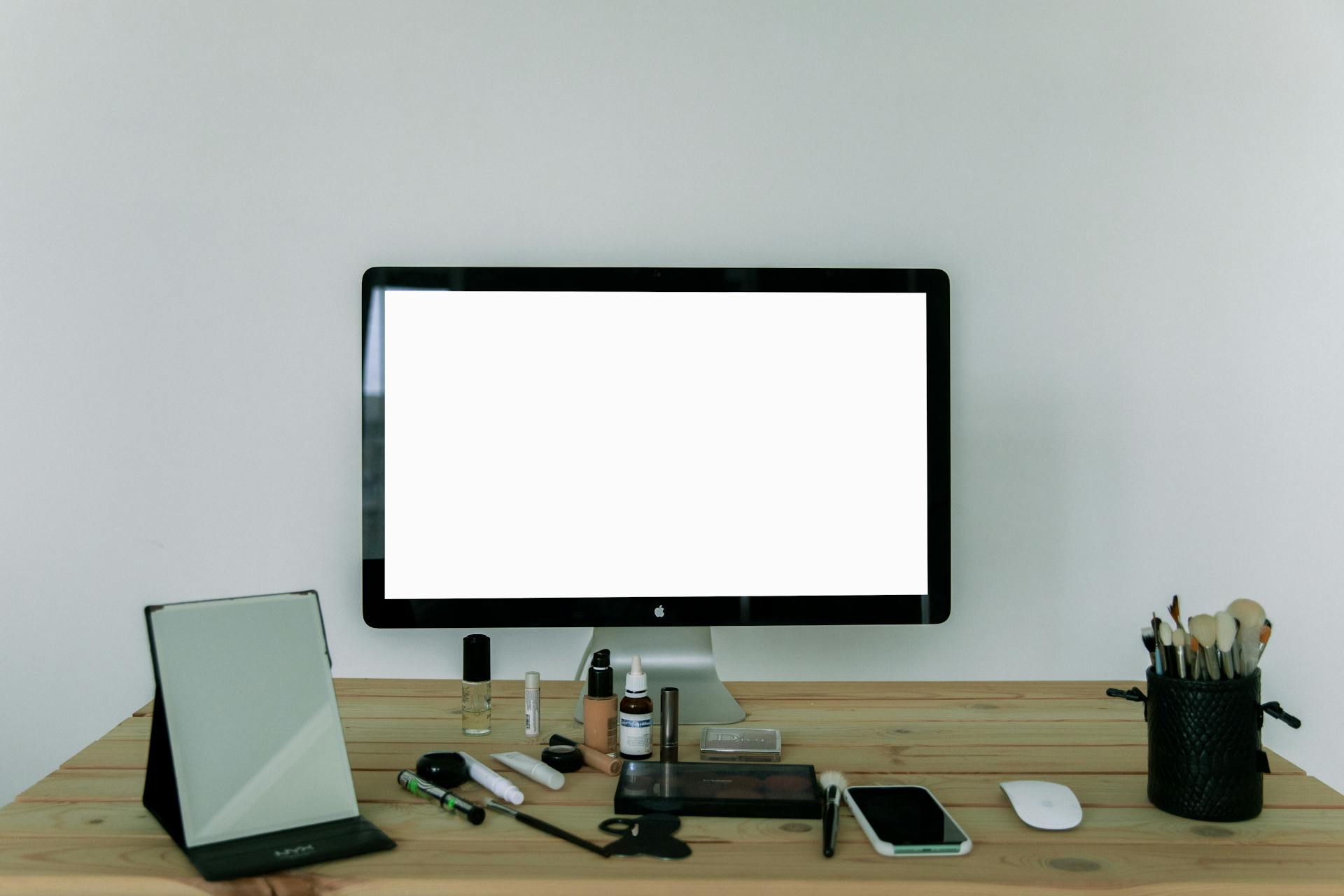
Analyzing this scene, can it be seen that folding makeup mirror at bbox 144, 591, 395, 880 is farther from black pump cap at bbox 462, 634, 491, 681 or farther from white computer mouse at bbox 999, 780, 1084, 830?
white computer mouse at bbox 999, 780, 1084, 830

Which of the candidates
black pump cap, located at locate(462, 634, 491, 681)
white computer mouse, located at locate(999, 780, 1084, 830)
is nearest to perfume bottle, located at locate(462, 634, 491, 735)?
black pump cap, located at locate(462, 634, 491, 681)

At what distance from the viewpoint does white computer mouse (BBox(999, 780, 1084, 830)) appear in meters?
0.81

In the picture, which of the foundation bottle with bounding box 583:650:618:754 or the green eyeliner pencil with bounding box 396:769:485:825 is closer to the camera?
the green eyeliner pencil with bounding box 396:769:485:825

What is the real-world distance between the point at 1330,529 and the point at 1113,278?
0.47m

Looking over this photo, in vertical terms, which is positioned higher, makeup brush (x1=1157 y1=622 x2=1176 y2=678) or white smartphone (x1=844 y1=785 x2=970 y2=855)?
makeup brush (x1=1157 y1=622 x2=1176 y2=678)

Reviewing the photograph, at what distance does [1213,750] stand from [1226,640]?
0.10 m

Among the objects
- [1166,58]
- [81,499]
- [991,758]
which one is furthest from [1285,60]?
[81,499]

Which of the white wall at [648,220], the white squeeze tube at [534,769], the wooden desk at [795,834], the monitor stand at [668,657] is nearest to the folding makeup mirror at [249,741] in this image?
the wooden desk at [795,834]

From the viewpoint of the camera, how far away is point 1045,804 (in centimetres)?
83

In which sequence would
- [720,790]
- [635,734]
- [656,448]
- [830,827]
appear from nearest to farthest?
[830,827] < [720,790] < [635,734] < [656,448]

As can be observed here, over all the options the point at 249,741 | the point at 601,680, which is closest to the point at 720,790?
the point at 601,680

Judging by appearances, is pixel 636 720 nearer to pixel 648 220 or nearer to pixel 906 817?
pixel 906 817

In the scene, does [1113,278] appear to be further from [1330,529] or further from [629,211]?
[629,211]

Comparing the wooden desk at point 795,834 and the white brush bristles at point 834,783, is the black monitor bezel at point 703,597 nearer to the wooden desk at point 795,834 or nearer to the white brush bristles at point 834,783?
the wooden desk at point 795,834
